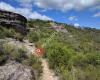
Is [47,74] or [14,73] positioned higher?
[14,73]

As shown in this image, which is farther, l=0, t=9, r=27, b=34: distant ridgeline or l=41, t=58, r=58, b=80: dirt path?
l=0, t=9, r=27, b=34: distant ridgeline

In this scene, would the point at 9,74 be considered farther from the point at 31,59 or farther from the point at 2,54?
the point at 31,59

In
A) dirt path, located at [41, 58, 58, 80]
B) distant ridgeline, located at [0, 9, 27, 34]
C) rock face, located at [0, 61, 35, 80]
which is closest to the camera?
rock face, located at [0, 61, 35, 80]

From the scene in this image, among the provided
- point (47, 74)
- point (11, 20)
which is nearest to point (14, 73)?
point (47, 74)

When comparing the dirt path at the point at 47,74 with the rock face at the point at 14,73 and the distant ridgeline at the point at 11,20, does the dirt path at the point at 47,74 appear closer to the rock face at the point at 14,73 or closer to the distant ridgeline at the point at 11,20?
the rock face at the point at 14,73

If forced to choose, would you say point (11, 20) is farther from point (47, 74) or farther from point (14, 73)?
point (14, 73)

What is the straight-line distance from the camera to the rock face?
27.1 feet

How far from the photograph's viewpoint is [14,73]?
849cm

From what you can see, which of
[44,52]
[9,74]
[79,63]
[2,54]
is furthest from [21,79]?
[44,52]

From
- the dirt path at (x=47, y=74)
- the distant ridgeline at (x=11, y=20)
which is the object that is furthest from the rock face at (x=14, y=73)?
the distant ridgeline at (x=11, y=20)

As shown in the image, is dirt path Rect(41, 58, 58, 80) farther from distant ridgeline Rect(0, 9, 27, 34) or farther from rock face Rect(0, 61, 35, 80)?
distant ridgeline Rect(0, 9, 27, 34)

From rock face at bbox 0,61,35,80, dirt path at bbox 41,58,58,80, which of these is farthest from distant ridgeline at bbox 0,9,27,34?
rock face at bbox 0,61,35,80

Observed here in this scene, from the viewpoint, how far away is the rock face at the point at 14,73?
8.26 meters

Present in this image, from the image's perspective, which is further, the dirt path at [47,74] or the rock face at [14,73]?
the dirt path at [47,74]
